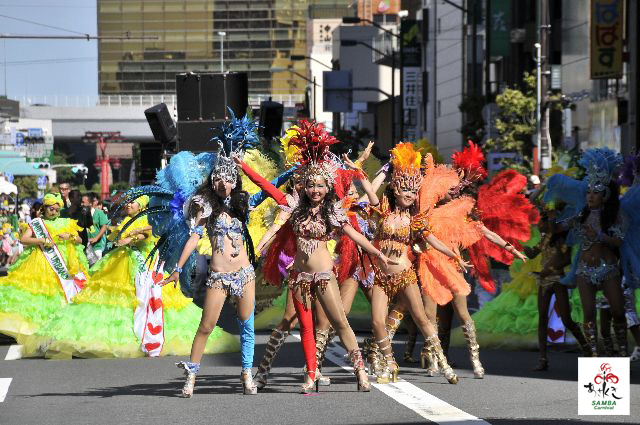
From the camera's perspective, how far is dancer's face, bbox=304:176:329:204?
37.7 feet

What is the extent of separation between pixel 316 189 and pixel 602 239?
3.09m

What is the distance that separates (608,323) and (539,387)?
228 centimetres

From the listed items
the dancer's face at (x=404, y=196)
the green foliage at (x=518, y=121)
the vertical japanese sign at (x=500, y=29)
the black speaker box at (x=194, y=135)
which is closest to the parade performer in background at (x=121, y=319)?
the dancer's face at (x=404, y=196)

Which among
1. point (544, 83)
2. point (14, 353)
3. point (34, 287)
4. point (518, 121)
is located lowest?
point (14, 353)

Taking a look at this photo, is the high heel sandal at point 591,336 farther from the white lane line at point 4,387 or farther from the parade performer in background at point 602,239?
the white lane line at point 4,387

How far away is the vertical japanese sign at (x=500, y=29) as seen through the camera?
55031mm

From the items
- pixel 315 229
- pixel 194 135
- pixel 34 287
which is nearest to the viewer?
pixel 315 229

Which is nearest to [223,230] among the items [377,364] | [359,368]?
[359,368]

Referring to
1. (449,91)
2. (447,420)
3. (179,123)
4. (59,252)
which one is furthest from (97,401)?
(449,91)

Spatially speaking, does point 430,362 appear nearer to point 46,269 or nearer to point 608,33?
point 46,269

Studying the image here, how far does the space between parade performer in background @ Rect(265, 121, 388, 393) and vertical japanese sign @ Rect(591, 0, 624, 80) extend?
91.3ft

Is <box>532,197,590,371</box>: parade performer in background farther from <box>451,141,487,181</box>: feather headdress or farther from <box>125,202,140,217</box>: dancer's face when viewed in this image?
<box>125,202,140,217</box>: dancer's face

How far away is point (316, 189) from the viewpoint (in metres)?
11.5

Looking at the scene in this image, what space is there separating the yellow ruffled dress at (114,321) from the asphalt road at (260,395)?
0.22m
